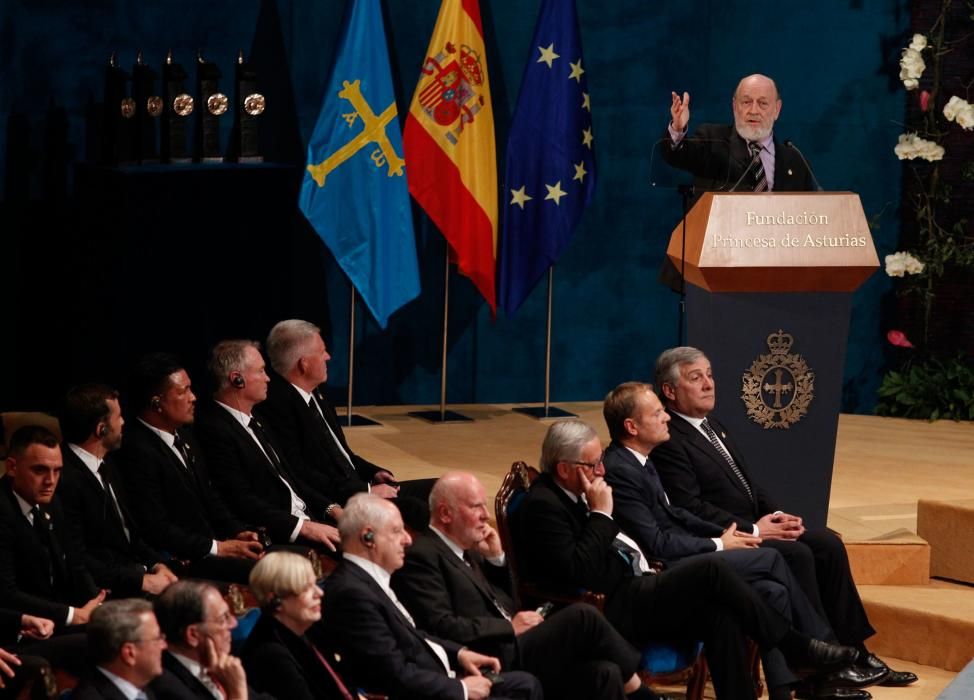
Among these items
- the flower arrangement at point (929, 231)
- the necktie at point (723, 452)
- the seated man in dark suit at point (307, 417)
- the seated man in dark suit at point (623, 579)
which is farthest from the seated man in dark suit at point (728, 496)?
the flower arrangement at point (929, 231)

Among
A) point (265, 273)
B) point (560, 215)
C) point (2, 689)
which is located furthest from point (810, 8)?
point (2, 689)

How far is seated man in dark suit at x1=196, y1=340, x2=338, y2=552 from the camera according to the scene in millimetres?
5605

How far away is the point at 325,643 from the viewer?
4.60 m

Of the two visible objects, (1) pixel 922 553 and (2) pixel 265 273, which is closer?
(1) pixel 922 553

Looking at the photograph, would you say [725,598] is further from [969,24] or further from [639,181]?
[969,24]

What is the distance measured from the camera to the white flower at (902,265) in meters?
9.12

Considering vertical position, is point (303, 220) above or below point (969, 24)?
below

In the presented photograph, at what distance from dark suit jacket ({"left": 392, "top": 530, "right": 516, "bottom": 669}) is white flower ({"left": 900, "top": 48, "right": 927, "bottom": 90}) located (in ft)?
16.5

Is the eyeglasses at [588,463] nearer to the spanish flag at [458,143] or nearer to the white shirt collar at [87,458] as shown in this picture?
the white shirt collar at [87,458]

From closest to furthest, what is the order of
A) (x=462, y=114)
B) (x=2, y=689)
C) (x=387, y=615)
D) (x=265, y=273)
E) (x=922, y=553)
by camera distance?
(x=2, y=689), (x=387, y=615), (x=922, y=553), (x=265, y=273), (x=462, y=114)

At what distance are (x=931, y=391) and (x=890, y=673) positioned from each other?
→ 11.2 feet

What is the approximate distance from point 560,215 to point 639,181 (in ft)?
2.87

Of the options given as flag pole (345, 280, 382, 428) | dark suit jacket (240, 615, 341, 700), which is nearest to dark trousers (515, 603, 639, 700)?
dark suit jacket (240, 615, 341, 700)

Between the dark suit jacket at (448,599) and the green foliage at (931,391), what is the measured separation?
15.5 ft
